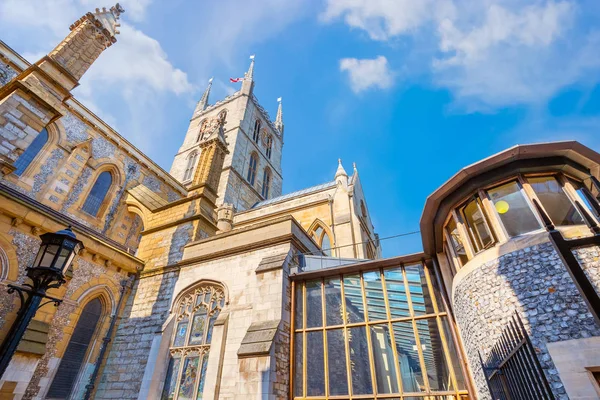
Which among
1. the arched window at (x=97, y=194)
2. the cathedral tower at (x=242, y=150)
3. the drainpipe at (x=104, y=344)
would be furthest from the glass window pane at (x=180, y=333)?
the cathedral tower at (x=242, y=150)

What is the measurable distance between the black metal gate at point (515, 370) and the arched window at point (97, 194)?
16.2 meters

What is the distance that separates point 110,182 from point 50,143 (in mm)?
3133

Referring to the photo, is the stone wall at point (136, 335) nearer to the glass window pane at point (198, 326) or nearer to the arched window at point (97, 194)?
the glass window pane at point (198, 326)

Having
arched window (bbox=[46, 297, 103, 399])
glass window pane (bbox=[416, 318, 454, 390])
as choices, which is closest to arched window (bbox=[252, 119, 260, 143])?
arched window (bbox=[46, 297, 103, 399])

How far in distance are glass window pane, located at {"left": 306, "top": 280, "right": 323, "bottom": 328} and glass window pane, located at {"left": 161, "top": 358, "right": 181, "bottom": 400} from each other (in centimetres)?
393

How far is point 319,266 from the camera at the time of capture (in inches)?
349

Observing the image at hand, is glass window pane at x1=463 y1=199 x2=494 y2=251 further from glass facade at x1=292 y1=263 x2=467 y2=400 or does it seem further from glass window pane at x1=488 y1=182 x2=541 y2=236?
glass facade at x1=292 y1=263 x2=467 y2=400

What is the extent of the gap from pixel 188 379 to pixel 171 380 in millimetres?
623

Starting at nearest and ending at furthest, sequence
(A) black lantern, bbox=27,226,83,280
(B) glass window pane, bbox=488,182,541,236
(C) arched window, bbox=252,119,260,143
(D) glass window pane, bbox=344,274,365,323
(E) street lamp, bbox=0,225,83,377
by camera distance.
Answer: (E) street lamp, bbox=0,225,83,377, (A) black lantern, bbox=27,226,83,280, (B) glass window pane, bbox=488,182,541,236, (D) glass window pane, bbox=344,274,365,323, (C) arched window, bbox=252,119,260,143

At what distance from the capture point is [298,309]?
8.15 metres

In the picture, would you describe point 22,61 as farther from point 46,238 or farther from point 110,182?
point 46,238

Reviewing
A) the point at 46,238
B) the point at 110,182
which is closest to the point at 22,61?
the point at 110,182

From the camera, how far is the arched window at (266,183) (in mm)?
31797

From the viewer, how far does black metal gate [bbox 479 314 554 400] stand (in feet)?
10.5
